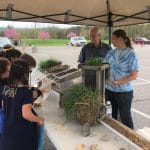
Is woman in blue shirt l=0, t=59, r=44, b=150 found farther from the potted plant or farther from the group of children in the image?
the potted plant

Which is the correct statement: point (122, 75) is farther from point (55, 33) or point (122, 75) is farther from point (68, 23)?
point (55, 33)

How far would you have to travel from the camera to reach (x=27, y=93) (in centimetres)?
246

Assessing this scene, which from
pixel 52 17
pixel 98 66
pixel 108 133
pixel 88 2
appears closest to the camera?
pixel 108 133

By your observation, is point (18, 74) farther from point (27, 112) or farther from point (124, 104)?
point (124, 104)

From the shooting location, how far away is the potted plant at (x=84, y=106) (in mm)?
2516

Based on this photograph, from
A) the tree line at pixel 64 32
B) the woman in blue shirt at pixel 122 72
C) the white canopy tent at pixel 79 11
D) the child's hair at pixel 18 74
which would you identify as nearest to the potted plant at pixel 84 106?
the child's hair at pixel 18 74

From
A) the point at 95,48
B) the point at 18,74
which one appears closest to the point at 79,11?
the point at 95,48

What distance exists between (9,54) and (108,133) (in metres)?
1.81

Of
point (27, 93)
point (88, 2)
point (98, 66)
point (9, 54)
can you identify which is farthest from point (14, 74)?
point (88, 2)

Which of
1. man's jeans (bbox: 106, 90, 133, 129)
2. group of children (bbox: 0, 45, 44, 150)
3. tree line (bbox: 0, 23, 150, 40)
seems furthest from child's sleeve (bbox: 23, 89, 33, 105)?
tree line (bbox: 0, 23, 150, 40)

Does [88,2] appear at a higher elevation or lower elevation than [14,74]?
higher

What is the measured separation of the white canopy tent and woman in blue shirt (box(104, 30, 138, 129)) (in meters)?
1.10

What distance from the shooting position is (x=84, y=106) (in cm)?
251

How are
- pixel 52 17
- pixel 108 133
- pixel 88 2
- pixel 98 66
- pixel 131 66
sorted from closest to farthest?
pixel 108 133
pixel 98 66
pixel 131 66
pixel 88 2
pixel 52 17
